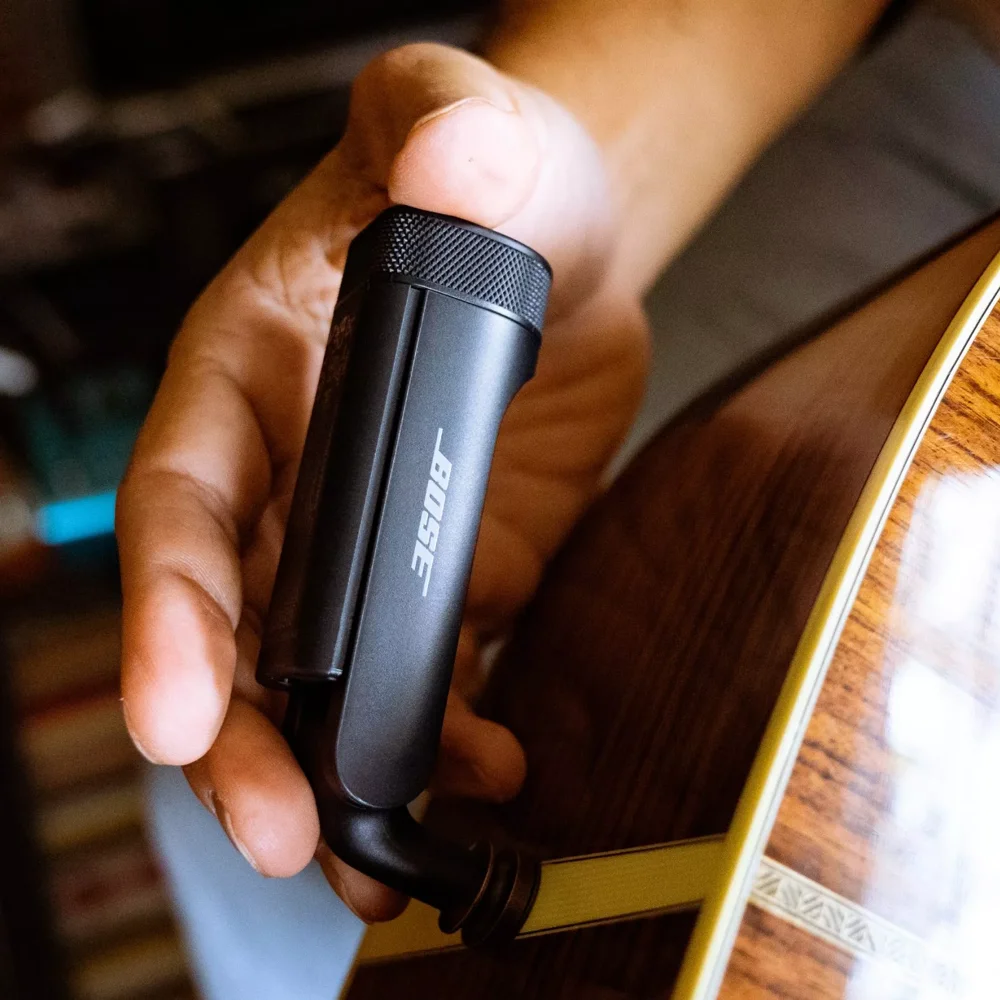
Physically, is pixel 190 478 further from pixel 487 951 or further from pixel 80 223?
pixel 80 223

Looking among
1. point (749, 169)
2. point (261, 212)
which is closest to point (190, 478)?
point (749, 169)

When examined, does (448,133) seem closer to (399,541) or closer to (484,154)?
(484,154)

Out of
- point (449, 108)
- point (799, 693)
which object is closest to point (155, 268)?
point (449, 108)

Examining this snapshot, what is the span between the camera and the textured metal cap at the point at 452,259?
407 mm

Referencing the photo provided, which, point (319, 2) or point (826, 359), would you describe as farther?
point (319, 2)

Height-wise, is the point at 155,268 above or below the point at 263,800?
above

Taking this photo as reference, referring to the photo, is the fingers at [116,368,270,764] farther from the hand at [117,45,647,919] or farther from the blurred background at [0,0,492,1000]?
the blurred background at [0,0,492,1000]

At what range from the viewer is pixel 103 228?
114cm

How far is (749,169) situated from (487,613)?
415 mm

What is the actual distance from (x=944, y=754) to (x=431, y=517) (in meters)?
0.22

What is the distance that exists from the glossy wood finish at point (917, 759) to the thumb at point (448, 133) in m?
0.22

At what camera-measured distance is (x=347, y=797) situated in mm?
397

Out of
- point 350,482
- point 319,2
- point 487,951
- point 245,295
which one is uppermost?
point 319,2

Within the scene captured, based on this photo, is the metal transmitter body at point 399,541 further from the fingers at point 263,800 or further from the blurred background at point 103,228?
the blurred background at point 103,228
